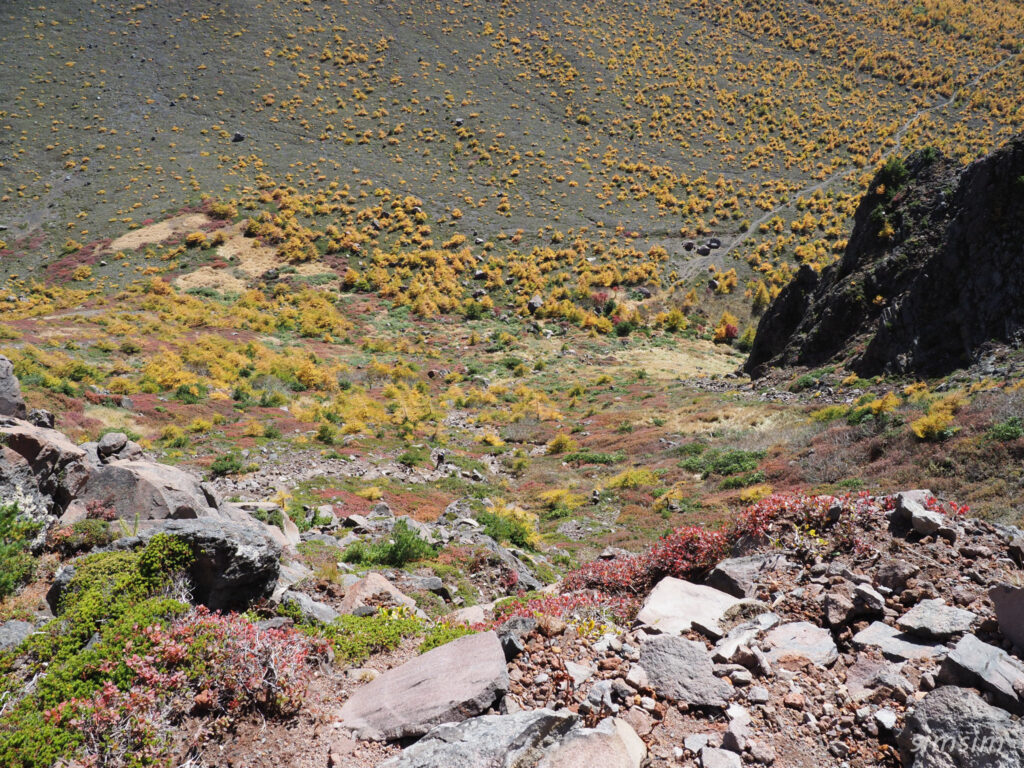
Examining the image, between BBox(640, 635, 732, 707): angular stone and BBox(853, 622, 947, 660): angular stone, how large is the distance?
1.50m

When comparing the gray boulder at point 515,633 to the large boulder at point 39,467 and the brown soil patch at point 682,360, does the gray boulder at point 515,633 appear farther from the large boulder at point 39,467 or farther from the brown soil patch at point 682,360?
the brown soil patch at point 682,360

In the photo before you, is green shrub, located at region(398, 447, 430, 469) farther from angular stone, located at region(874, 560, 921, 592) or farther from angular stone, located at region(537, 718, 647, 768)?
angular stone, located at region(537, 718, 647, 768)

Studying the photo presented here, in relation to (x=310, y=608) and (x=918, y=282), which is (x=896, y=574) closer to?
(x=310, y=608)

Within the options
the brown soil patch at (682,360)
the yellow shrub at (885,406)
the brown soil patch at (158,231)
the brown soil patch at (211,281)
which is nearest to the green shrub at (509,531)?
the yellow shrub at (885,406)

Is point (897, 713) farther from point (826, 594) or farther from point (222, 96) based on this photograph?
point (222, 96)

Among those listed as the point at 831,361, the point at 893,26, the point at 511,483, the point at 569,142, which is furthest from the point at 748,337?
the point at 893,26

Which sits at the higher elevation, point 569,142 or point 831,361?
point 569,142

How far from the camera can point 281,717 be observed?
4.67 m

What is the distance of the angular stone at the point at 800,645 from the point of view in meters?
4.76

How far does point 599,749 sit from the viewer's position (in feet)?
12.1

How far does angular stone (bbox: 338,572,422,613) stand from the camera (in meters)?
7.32

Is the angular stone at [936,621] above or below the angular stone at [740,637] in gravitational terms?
above

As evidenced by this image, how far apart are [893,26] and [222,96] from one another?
111221 mm

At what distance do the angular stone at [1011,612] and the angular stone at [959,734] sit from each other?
1.13 m
